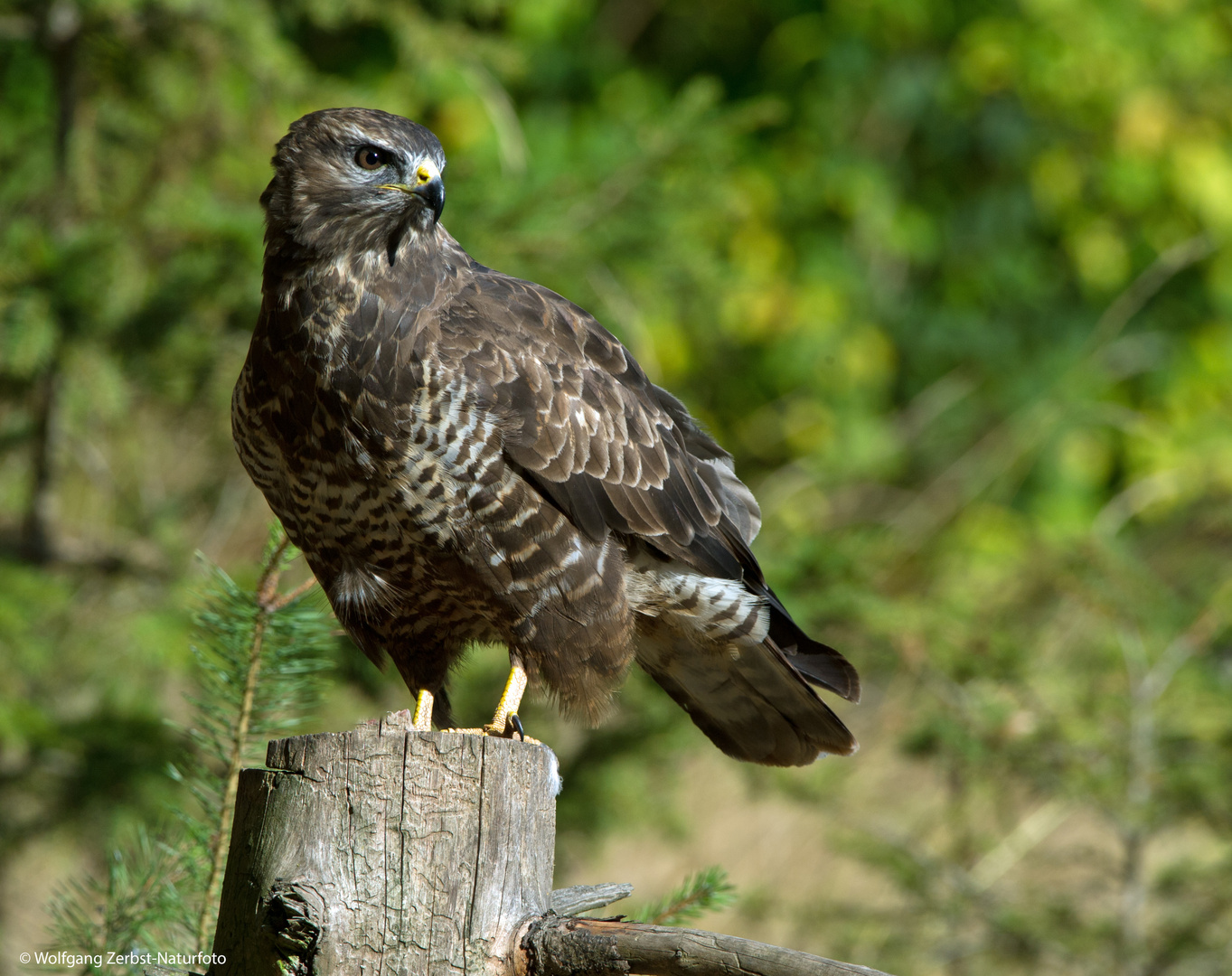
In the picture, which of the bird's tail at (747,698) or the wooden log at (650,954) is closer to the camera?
the wooden log at (650,954)

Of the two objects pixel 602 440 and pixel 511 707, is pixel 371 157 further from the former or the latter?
pixel 511 707

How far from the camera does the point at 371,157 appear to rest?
2.63 m

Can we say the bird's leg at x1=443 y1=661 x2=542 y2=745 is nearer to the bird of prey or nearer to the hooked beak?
the bird of prey

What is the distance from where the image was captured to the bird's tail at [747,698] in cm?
304

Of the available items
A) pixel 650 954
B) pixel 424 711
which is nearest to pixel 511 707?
pixel 424 711

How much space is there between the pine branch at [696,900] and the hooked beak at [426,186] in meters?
1.51

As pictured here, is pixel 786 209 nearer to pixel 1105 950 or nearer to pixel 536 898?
pixel 1105 950

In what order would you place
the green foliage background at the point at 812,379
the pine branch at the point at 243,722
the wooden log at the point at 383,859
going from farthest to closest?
the green foliage background at the point at 812,379 < the pine branch at the point at 243,722 < the wooden log at the point at 383,859

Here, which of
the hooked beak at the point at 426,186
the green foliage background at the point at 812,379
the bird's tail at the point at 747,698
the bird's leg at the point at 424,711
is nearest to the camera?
the hooked beak at the point at 426,186

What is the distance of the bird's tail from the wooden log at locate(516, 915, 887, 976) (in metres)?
1.32

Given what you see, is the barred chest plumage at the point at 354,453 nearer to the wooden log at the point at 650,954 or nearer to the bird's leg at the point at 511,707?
the bird's leg at the point at 511,707

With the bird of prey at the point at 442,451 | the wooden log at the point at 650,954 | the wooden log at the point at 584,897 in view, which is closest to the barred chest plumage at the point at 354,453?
the bird of prey at the point at 442,451

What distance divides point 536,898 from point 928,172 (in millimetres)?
7280

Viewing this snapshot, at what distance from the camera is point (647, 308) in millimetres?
4910
